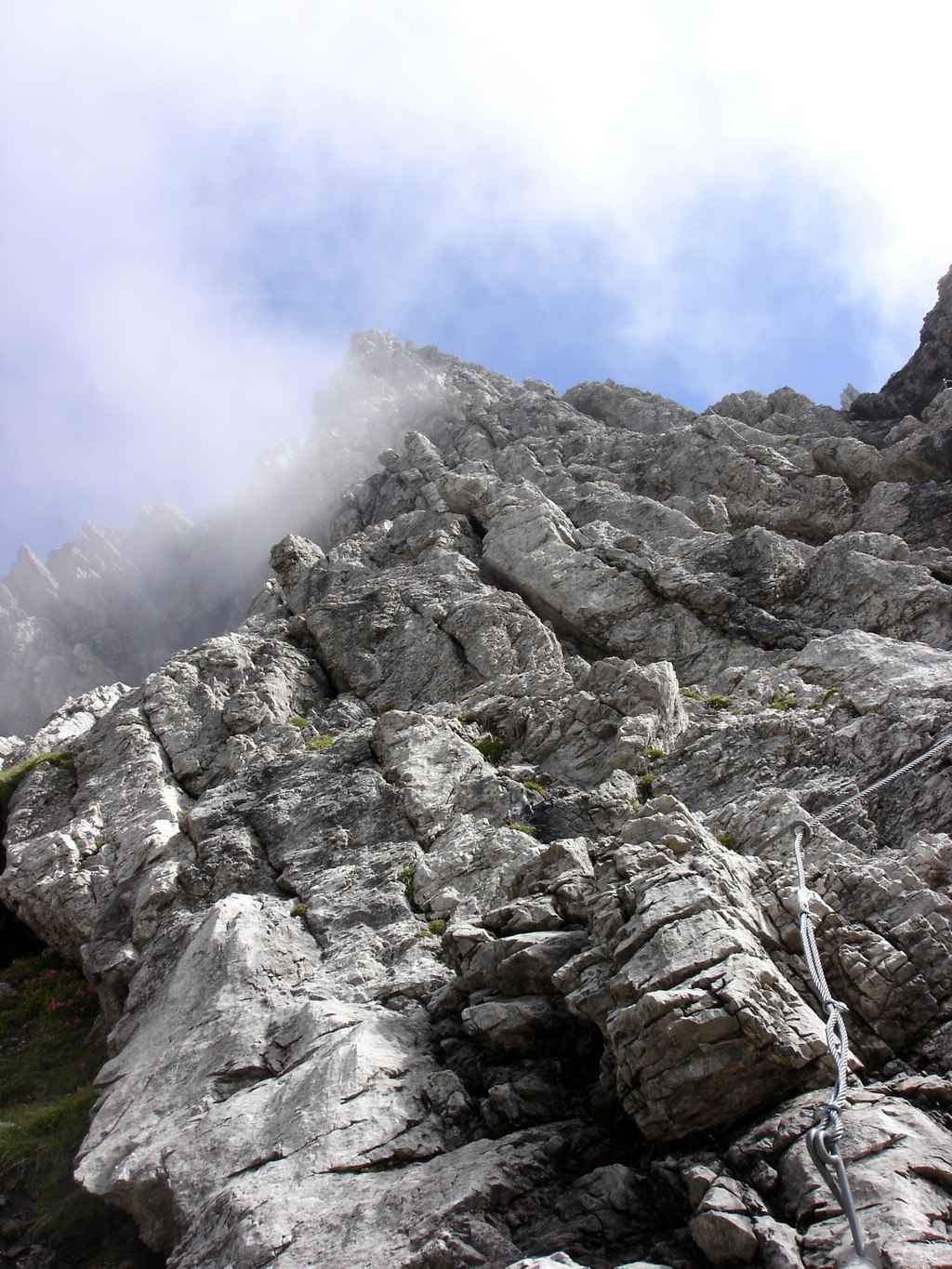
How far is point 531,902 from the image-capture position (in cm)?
1512

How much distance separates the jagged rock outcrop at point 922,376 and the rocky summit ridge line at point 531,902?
1941 cm

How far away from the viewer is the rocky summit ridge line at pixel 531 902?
10.0 meters

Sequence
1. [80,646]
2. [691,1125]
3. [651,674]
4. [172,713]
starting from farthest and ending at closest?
[80,646], [172,713], [651,674], [691,1125]

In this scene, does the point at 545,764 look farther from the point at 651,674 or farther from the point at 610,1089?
the point at 610,1089

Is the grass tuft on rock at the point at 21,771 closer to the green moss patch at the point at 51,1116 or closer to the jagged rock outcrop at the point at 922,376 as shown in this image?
the green moss patch at the point at 51,1116

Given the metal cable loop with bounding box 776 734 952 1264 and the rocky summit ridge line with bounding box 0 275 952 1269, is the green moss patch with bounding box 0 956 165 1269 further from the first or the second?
the metal cable loop with bounding box 776 734 952 1264

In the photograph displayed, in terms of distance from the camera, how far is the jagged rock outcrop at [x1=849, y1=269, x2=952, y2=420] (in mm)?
59844

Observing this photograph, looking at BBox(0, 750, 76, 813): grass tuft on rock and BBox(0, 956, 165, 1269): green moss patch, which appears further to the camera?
BBox(0, 750, 76, 813): grass tuft on rock

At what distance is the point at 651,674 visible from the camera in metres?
25.6

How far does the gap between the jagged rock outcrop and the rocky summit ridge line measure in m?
19.4

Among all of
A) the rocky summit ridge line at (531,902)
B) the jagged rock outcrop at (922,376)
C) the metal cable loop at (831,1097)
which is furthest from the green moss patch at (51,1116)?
the jagged rock outcrop at (922,376)

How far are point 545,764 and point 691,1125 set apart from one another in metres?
14.0

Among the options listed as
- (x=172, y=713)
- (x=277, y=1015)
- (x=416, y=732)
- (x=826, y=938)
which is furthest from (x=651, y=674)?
(x=172, y=713)

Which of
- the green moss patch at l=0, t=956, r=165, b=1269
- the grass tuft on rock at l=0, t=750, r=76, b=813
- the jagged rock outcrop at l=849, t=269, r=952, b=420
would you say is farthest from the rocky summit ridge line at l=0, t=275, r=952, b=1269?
the jagged rock outcrop at l=849, t=269, r=952, b=420
